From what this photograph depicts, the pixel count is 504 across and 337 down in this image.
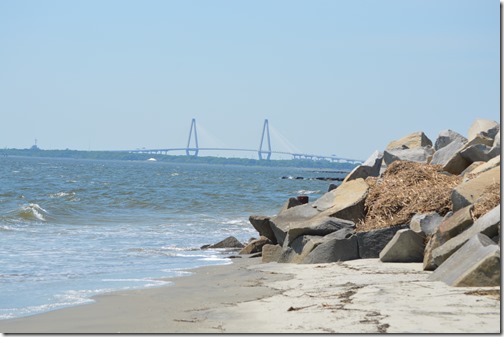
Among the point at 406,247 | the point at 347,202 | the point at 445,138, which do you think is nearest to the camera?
the point at 406,247

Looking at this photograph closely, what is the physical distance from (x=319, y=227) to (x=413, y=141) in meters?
6.59

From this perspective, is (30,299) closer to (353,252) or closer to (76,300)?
(76,300)

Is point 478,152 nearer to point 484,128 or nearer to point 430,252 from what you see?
point 484,128

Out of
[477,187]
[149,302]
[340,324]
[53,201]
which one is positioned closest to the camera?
[340,324]

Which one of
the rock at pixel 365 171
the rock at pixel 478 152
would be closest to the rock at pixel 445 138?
the rock at pixel 365 171

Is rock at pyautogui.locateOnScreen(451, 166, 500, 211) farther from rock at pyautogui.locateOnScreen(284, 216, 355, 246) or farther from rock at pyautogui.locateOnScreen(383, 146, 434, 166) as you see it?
rock at pyautogui.locateOnScreen(383, 146, 434, 166)

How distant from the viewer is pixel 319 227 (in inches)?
406

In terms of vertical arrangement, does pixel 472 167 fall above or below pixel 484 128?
below

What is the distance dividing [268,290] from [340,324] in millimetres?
2488

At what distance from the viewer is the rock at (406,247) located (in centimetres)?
880

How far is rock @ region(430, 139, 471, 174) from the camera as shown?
12.1 metres

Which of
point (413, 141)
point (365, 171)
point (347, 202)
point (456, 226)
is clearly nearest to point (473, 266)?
point (456, 226)

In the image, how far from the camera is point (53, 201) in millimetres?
28219

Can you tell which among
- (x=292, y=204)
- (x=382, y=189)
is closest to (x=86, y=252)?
(x=292, y=204)
